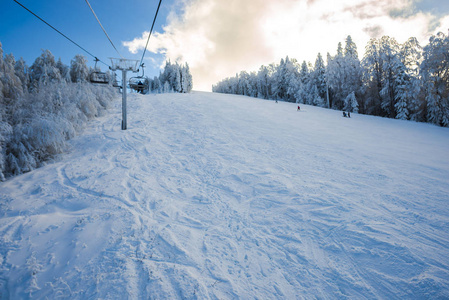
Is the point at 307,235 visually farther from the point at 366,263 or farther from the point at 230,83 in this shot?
the point at 230,83

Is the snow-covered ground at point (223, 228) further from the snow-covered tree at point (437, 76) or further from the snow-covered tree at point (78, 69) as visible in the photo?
the snow-covered tree at point (78, 69)

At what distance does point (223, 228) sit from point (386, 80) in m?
41.5

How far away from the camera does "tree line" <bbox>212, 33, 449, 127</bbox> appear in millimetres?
23156

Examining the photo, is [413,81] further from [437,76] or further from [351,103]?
[351,103]

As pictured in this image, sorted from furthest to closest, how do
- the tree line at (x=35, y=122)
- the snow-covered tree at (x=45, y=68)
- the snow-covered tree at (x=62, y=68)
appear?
the snow-covered tree at (x=62, y=68) → the snow-covered tree at (x=45, y=68) → the tree line at (x=35, y=122)

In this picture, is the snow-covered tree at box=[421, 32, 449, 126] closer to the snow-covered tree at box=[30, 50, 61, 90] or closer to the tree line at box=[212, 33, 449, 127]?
the tree line at box=[212, 33, 449, 127]

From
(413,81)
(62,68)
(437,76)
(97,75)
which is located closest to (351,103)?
(413,81)

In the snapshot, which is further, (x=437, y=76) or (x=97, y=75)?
(x=437, y=76)

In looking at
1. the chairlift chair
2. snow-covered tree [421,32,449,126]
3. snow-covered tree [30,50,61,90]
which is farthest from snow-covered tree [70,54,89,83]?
snow-covered tree [421,32,449,126]

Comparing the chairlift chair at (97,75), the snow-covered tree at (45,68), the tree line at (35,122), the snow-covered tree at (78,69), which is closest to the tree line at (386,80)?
the chairlift chair at (97,75)

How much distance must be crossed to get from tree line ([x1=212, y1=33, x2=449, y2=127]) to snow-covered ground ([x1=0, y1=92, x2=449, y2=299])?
25162mm

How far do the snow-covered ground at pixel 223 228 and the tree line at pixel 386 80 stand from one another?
991 inches

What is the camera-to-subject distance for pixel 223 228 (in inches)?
170

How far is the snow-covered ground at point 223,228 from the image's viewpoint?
2951 millimetres
